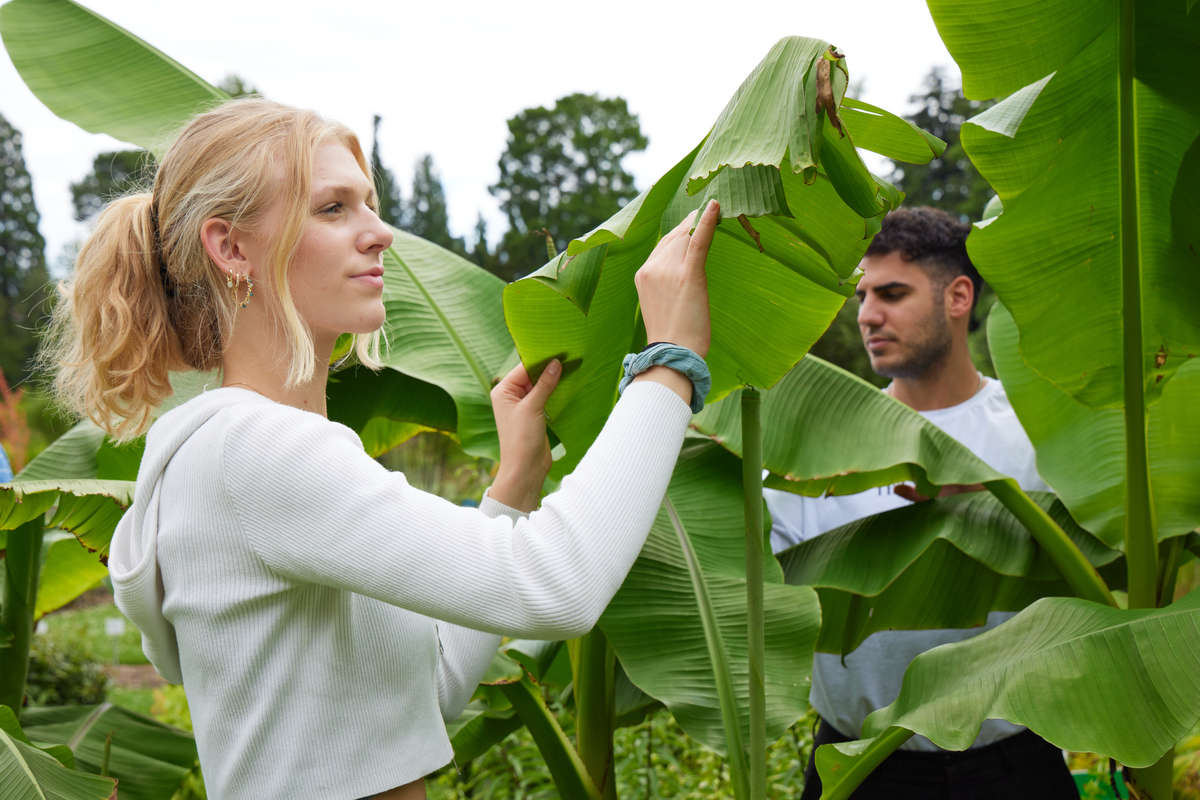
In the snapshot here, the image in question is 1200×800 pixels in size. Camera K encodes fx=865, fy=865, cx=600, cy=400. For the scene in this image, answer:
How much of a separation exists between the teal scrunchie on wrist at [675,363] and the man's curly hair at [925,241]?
2023 mm

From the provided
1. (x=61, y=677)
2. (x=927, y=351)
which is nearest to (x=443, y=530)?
(x=927, y=351)

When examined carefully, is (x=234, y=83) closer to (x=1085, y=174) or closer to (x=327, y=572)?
(x=1085, y=174)

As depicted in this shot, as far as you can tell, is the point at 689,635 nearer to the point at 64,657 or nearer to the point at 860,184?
the point at 860,184

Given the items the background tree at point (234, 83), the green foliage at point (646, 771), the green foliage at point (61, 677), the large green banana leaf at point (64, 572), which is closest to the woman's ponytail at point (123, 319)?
the large green banana leaf at point (64, 572)

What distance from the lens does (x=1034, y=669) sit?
1.43 m

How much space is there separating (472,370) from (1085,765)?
3214 mm

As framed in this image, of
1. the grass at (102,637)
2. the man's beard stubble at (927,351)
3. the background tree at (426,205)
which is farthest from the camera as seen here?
the background tree at (426,205)

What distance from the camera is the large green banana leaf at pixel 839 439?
191 centimetres

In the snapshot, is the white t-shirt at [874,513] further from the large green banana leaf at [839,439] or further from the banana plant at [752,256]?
the banana plant at [752,256]

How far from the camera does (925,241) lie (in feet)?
9.45

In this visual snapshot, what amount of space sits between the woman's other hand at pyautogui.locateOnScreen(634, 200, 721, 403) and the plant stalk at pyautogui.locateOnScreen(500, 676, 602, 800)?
1218 mm

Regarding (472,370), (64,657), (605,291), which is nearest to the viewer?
(605,291)

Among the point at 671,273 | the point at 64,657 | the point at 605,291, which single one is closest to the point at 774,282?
the point at 605,291

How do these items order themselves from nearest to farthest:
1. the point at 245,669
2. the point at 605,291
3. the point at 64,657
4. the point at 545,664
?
1. the point at 245,669
2. the point at 605,291
3. the point at 545,664
4. the point at 64,657
